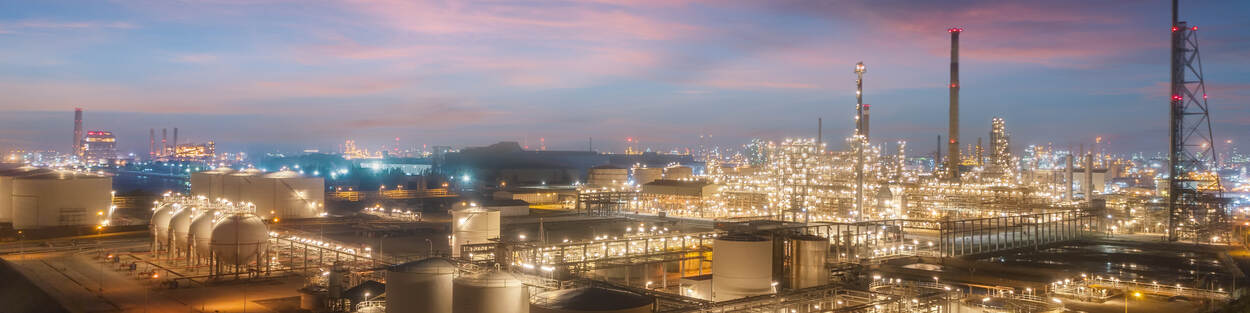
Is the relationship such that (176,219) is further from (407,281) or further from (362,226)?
(407,281)

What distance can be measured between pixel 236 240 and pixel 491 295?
18.3m

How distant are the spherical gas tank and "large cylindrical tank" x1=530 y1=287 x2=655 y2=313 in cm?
2641

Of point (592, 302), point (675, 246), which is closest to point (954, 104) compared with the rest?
point (675, 246)

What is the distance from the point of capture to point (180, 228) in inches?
1412

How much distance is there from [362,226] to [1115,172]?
110 m

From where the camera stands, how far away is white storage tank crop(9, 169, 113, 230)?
4769 centimetres

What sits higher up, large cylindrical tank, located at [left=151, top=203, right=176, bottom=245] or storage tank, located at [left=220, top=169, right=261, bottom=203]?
storage tank, located at [left=220, top=169, right=261, bottom=203]

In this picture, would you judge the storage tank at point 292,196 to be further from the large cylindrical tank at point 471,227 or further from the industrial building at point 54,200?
the large cylindrical tank at point 471,227

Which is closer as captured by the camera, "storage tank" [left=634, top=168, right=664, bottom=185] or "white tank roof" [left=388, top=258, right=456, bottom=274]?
"white tank roof" [left=388, top=258, right=456, bottom=274]

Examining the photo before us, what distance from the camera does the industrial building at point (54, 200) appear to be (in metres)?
47.7

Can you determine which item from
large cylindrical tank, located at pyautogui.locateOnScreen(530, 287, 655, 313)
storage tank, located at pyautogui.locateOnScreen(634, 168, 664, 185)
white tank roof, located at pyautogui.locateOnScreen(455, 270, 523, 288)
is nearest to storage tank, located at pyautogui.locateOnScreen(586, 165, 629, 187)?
storage tank, located at pyautogui.locateOnScreen(634, 168, 664, 185)

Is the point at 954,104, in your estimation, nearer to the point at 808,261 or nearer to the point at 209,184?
the point at 808,261

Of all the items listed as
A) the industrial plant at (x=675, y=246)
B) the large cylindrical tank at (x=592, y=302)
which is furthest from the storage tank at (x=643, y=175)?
the large cylindrical tank at (x=592, y=302)

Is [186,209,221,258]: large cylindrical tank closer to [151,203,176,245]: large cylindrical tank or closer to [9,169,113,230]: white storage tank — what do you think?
[151,203,176,245]: large cylindrical tank
